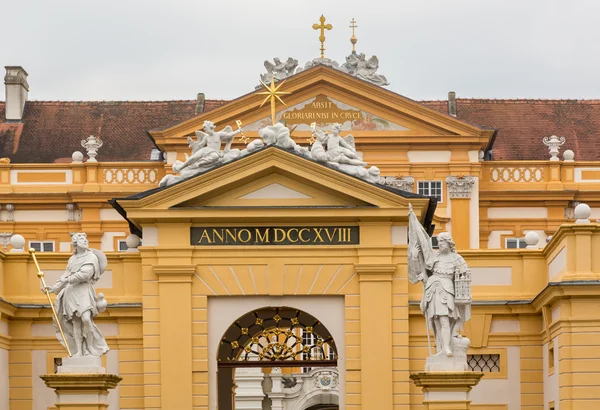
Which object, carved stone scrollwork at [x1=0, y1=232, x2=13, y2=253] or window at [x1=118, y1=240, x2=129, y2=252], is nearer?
window at [x1=118, y1=240, x2=129, y2=252]

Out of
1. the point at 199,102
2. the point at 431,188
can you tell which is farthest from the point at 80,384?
the point at 199,102

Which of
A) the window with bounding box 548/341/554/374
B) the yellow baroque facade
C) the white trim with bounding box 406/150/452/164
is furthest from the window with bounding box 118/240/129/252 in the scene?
the window with bounding box 548/341/554/374

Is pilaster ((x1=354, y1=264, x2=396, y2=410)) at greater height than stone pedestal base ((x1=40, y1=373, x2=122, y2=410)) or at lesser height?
greater

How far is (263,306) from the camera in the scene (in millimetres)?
44875

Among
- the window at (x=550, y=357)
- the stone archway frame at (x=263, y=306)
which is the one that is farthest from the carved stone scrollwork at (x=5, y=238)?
the window at (x=550, y=357)

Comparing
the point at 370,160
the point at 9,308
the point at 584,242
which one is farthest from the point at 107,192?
the point at 584,242

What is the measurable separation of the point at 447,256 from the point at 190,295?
6.94m

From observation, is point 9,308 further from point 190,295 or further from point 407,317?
point 407,317

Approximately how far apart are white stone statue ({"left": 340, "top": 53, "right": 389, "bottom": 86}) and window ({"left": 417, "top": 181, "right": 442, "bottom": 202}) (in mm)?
3368

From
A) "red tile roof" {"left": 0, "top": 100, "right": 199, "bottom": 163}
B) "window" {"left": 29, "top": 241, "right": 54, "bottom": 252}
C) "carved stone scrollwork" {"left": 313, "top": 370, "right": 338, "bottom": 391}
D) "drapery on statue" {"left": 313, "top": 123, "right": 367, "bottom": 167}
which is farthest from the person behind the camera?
"carved stone scrollwork" {"left": 313, "top": 370, "right": 338, "bottom": 391}

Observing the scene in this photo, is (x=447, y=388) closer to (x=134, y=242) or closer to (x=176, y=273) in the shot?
(x=176, y=273)

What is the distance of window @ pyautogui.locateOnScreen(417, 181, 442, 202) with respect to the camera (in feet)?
210

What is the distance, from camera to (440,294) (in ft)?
132

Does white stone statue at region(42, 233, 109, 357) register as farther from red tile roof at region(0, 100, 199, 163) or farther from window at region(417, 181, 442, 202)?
red tile roof at region(0, 100, 199, 163)
